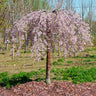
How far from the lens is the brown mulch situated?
4.21 m

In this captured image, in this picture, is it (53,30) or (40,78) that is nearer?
(53,30)

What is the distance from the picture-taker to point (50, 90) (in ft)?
14.3

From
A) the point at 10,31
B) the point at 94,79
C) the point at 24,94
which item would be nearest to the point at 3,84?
the point at 24,94

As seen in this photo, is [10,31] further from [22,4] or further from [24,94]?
[22,4]

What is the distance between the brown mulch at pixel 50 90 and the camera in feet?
13.8

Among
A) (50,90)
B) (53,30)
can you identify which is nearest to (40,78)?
(50,90)

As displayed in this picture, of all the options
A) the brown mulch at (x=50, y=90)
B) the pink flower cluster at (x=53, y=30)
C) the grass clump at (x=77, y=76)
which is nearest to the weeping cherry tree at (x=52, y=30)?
the pink flower cluster at (x=53, y=30)

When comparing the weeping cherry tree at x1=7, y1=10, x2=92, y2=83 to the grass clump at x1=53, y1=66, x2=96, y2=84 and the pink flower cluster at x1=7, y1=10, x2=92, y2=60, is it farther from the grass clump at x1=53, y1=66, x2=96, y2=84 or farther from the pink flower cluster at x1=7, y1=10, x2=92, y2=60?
the grass clump at x1=53, y1=66, x2=96, y2=84

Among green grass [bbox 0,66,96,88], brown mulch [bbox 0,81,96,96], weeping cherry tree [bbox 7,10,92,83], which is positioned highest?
weeping cherry tree [bbox 7,10,92,83]

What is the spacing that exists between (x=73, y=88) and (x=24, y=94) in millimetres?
1415

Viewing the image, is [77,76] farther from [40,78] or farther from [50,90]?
[50,90]

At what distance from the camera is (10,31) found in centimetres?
Answer: 431

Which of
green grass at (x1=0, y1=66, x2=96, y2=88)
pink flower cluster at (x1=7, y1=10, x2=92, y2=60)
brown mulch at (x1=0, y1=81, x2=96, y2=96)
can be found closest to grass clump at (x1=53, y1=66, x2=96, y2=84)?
green grass at (x1=0, y1=66, x2=96, y2=88)

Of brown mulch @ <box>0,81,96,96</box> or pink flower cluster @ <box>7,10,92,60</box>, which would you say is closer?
pink flower cluster @ <box>7,10,92,60</box>
